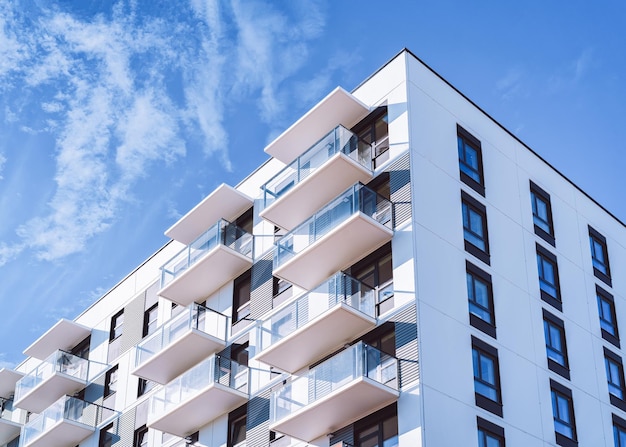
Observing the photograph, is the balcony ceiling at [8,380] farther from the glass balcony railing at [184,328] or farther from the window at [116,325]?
the glass balcony railing at [184,328]

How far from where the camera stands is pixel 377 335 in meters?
30.1

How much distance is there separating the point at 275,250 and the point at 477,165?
7043 mm

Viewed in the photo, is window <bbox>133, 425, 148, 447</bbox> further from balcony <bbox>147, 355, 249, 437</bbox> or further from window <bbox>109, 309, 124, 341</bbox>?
window <bbox>109, 309, 124, 341</bbox>

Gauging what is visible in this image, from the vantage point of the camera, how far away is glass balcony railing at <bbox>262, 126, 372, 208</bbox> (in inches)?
1288

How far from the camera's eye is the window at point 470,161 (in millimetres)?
33562

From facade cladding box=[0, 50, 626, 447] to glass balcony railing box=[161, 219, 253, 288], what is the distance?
0.08 metres

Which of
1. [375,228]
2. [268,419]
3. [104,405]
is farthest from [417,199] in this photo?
[104,405]

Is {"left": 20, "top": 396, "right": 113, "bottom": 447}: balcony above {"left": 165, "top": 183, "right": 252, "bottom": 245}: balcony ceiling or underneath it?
underneath

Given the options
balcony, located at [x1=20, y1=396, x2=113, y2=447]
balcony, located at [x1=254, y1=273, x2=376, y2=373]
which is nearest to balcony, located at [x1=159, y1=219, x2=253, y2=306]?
balcony, located at [x1=254, y1=273, x2=376, y2=373]

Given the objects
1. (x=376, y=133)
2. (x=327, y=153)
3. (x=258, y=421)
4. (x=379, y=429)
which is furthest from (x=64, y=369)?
(x=379, y=429)

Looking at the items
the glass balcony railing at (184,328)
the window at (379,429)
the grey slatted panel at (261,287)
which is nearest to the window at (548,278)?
the window at (379,429)

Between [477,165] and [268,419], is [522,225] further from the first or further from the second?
[268,419]

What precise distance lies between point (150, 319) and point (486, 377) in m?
16.4

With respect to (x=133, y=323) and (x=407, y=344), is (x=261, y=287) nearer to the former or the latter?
(x=407, y=344)
